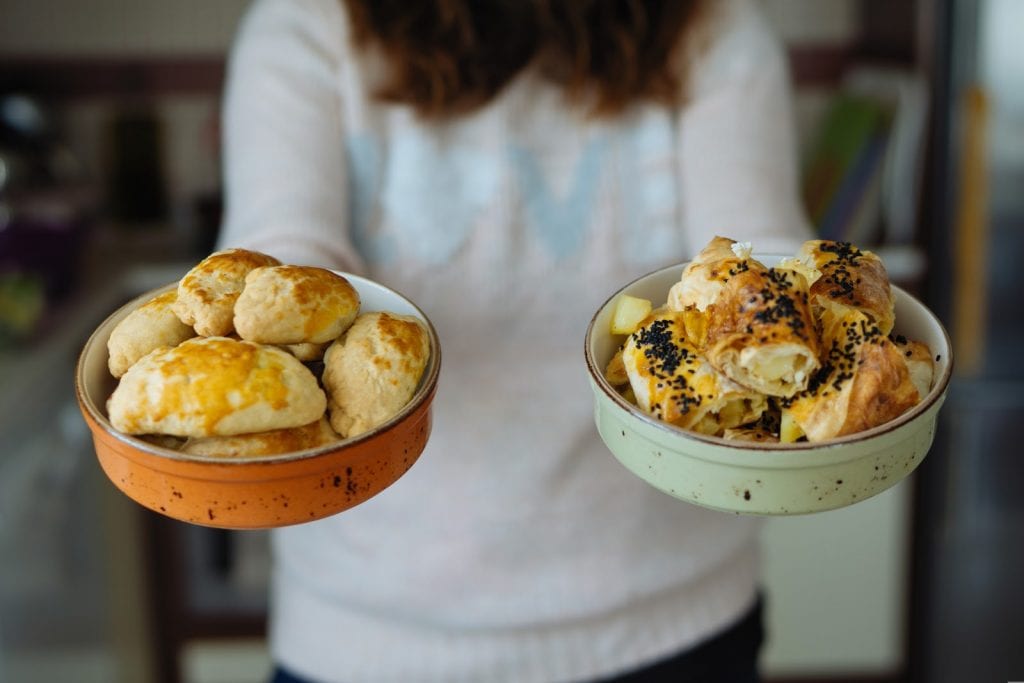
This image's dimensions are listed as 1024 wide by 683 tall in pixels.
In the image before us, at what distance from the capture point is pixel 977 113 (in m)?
1.67

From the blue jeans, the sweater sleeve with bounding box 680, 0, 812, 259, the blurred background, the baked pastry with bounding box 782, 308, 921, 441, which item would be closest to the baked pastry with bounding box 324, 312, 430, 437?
the baked pastry with bounding box 782, 308, 921, 441

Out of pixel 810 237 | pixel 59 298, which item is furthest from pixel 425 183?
pixel 59 298

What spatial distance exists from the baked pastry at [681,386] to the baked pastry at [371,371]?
127 millimetres

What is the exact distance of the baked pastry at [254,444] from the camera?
1.83ft

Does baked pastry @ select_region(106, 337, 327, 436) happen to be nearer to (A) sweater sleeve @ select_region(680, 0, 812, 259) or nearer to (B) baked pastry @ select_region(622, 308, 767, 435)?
(B) baked pastry @ select_region(622, 308, 767, 435)

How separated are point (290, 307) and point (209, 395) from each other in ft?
0.22

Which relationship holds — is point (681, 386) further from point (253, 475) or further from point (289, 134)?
point (289, 134)

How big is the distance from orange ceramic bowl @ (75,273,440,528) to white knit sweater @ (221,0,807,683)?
1.39 ft

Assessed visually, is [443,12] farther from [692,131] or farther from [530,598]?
[530,598]

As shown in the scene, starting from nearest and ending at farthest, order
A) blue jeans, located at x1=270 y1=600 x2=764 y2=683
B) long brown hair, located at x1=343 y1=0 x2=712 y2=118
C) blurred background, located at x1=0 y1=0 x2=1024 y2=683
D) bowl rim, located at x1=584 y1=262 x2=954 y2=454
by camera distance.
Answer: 1. bowl rim, located at x1=584 y1=262 x2=954 y2=454
2. long brown hair, located at x1=343 y1=0 x2=712 y2=118
3. blue jeans, located at x1=270 y1=600 x2=764 y2=683
4. blurred background, located at x1=0 y1=0 x2=1024 y2=683

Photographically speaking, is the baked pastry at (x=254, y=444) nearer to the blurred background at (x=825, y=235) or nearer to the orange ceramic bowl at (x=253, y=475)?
the orange ceramic bowl at (x=253, y=475)

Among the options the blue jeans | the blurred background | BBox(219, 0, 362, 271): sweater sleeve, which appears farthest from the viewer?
the blurred background

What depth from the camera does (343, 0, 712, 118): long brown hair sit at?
0.98 meters

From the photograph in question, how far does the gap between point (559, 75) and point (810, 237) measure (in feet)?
0.98
